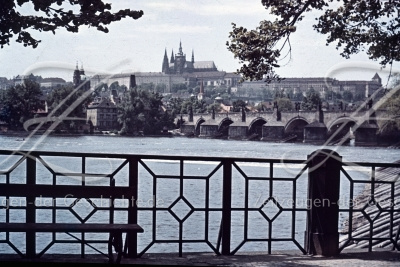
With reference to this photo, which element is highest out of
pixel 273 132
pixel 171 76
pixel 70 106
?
pixel 171 76

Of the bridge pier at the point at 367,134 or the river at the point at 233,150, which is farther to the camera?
the bridge pier at the point at 367,134

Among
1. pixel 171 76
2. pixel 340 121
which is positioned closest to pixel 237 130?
pixel 340 121

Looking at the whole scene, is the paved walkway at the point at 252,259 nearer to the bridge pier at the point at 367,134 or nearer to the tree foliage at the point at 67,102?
the tree foliage at the point at 67,102

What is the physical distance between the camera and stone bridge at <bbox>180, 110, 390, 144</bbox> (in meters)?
28.4

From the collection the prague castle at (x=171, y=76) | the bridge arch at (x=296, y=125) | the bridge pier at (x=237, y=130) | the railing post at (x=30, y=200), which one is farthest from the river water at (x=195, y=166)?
the railing post at (x=30, y=200)

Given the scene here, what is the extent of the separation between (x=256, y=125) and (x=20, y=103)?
2565 centimetres

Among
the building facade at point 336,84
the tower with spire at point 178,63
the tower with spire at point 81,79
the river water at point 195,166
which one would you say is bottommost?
the river water at point 195,166

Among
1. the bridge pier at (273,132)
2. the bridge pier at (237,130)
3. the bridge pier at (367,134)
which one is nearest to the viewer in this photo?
the bridge pier at (367,134)

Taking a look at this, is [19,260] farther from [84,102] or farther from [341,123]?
[341,123]

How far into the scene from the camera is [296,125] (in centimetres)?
3306

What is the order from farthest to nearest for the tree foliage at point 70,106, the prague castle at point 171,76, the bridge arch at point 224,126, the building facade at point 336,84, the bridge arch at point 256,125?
1. the bridge arch at point 224,126
2. the bridge arch at point 256,125
3. the building facade at point 336,84
4. the prague castle at point 171,76
5. the tree foliage at point 70,106

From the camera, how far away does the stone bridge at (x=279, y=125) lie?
28433 mm

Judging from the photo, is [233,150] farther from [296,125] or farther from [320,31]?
[320,31]

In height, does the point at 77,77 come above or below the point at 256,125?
above
